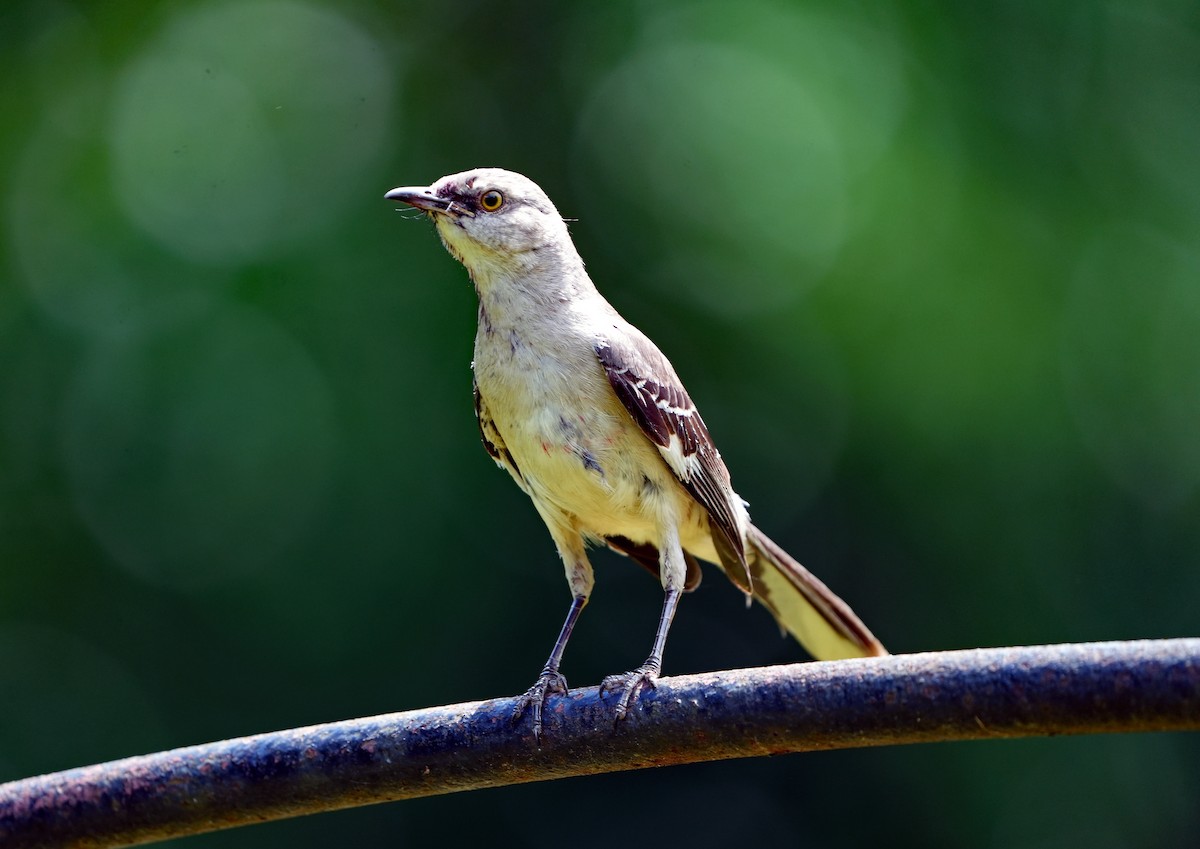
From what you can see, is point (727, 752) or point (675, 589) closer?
point (727, 752)

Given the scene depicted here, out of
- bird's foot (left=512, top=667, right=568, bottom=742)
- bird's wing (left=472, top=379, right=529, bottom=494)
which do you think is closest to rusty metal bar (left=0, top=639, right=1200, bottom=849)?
bird's foot (left=512, top=667, right=568, bottom=742)

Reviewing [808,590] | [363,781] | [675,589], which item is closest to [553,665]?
[675,589]

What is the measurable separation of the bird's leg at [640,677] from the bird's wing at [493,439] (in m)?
0.66

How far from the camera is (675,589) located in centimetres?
419

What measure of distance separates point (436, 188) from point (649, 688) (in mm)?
2132

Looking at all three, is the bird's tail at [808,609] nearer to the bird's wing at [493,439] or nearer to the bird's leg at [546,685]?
the bird's leg at [546,685]

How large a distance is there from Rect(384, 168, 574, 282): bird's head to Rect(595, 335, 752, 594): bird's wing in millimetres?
460

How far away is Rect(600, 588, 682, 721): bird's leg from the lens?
2817 millimetres

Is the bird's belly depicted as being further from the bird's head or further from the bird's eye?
the bird's eye

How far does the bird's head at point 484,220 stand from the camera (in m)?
4.24

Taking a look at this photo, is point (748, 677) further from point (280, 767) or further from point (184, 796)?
point (184, 796)

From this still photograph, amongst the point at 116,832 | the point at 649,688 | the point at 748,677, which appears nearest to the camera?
the point at 748,677

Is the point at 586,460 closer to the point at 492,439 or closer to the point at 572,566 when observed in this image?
the point at 492,439

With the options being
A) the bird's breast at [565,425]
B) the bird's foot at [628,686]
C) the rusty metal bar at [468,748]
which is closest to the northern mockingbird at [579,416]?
the bird's breast at [565,425]
